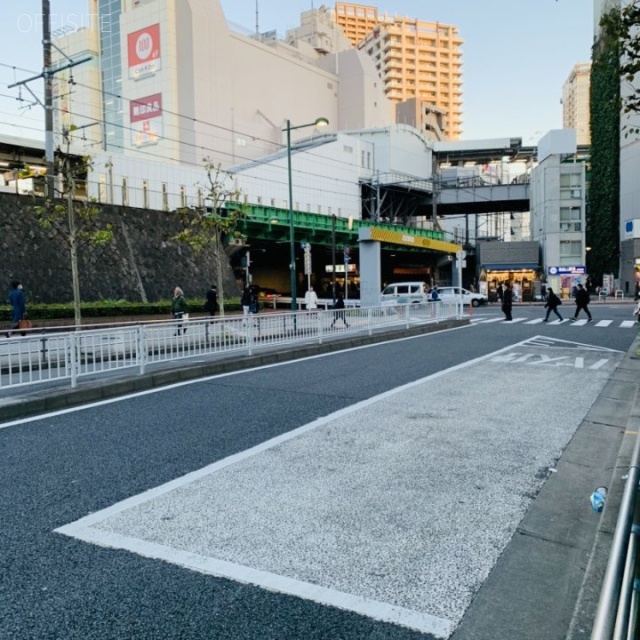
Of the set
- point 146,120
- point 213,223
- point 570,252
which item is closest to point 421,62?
point 146,120

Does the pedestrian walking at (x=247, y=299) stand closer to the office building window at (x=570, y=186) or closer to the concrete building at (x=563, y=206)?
the concrete building at (x=563, y=206)

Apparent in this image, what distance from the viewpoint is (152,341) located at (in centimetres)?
1073

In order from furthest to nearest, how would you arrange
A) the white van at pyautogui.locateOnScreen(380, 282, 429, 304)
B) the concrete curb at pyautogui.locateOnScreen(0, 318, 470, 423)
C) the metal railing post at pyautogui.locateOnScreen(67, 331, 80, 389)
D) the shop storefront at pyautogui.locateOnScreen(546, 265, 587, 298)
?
the shop storefront at pyautogui.locateOnScreen(546, 265, 587, 298)
the white van at pyautogui.locateOnScreen(380, 282, 429, 304)
the metal railing post at pyautogui.locateOnScreen(67, 331, 80, 389)
the concrete curb at pyautogui.locateOnScreen(0, 318, 470, 423)

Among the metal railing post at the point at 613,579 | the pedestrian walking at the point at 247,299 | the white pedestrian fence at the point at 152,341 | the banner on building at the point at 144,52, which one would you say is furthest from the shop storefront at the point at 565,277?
the metal railing post at the point at 613,579

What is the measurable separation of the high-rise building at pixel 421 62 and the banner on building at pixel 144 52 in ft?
310

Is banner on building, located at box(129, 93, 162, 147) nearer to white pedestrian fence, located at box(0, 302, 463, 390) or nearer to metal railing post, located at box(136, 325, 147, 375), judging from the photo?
white pedestrian fence, located at box(0, 302, 463, 390)

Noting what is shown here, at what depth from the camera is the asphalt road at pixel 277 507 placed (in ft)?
9.11

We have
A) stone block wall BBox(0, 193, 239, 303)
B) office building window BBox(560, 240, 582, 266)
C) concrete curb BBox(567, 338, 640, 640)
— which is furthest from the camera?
office building window BBox(560, 240, 582, 266)

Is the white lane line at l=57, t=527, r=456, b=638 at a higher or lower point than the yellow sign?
lower

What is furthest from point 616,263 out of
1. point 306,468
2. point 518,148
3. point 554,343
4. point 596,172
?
point 306,468

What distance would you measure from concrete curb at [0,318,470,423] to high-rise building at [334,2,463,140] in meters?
144

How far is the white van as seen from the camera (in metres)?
36.4

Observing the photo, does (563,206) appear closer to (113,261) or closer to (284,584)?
(113,261)

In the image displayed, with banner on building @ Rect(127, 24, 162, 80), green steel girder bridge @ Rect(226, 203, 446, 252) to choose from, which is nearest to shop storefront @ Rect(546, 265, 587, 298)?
green steel girder bridge @ Rect(226, 203, 446, 252)
